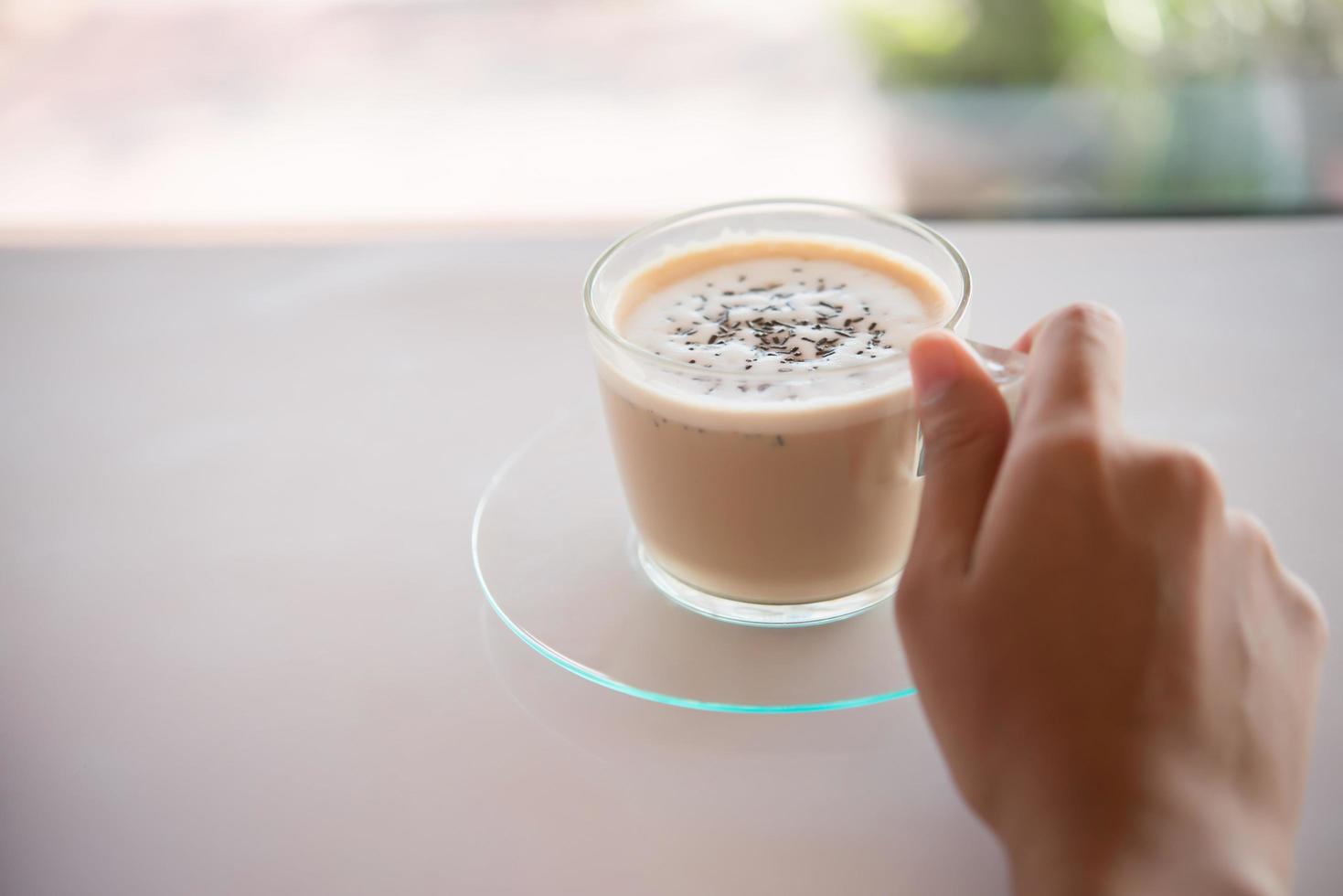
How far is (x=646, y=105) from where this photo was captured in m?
2.17

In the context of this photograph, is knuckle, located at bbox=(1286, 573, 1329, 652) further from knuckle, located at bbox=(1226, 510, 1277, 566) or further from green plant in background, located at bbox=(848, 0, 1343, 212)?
green plant in background, located at bbox=(848, 0, 1343, 212)

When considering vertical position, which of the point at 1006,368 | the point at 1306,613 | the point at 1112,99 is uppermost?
the point at 1006,368

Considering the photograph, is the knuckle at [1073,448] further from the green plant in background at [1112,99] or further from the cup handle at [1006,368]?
the green plant in background at [1112,99]

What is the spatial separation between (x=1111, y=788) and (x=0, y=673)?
2.57 ft

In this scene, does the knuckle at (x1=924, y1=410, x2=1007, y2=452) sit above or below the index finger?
below

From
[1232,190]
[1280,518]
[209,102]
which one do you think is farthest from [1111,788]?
[209,102]

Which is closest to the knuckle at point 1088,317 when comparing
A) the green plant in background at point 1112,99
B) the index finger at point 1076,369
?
the index finger at point 1076,369

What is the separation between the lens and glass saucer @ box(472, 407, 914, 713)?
2.54ft

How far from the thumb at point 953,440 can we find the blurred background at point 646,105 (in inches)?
44.1

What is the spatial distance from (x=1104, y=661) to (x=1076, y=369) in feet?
0.55

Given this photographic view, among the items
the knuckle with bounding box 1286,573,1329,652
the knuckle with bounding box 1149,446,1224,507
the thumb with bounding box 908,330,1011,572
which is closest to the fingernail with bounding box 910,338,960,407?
the thumb with bounding box 908,330,1011,572

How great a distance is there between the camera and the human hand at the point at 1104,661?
569 millimetres

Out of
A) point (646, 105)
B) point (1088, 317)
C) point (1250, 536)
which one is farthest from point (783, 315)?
point (646, 105)

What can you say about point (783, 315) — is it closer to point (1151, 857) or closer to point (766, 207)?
point (766, 207)
